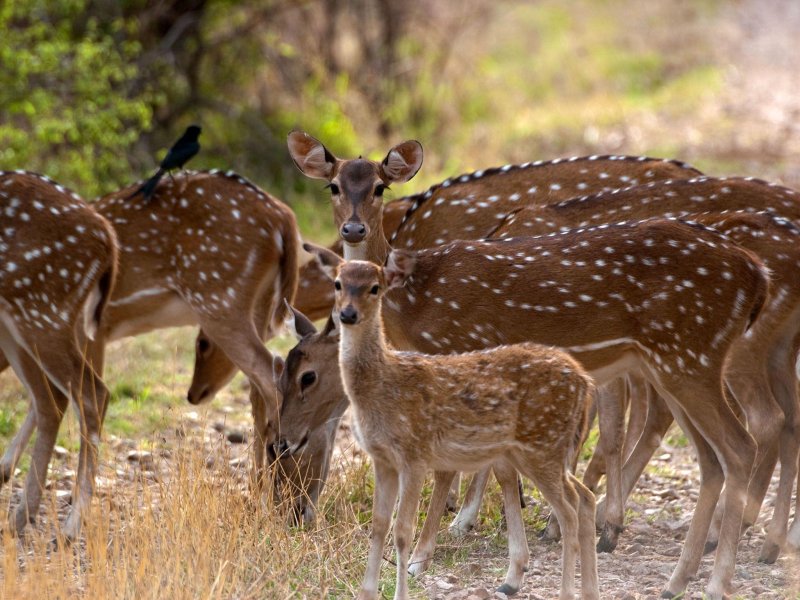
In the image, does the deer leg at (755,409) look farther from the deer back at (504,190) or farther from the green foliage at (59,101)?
the green foliage at (59,101)

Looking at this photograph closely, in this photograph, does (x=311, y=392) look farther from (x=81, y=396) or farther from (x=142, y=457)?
(x=142, y=457)

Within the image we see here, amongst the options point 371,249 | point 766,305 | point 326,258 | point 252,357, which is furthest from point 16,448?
point 766,305

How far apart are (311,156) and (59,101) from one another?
16.3ft

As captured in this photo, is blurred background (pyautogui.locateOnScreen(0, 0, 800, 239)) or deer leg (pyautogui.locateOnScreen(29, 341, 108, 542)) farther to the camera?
blurred background (pyautogui.locateOnScreen(0, 0, 800, 239))

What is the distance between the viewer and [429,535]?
625cm

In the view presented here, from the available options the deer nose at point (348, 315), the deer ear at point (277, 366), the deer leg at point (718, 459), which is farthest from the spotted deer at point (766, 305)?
the deer nose at point (348, 315)

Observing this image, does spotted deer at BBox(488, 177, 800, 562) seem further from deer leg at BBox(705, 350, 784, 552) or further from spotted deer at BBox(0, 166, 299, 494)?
spotted deer at BBox(0, 166, 299, 494)

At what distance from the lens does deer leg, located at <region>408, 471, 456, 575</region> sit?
20.3ft

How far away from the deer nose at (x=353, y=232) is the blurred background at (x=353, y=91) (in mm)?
4368

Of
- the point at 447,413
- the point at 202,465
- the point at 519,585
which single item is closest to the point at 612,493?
the point at 519,585

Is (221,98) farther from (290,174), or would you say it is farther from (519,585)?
(519,585)

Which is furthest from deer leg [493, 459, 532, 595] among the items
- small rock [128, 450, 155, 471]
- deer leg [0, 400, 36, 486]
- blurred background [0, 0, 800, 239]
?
blurred background [0, 0, 800, 239]

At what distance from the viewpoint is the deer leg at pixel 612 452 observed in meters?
6.71

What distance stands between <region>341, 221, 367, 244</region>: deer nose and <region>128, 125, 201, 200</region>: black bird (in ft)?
5.17
